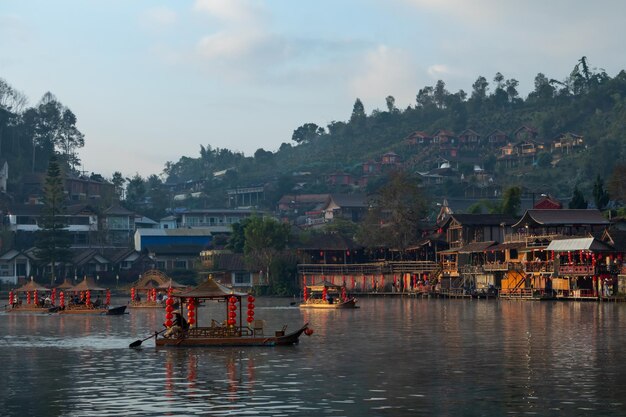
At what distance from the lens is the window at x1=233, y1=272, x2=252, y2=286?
5753 inches

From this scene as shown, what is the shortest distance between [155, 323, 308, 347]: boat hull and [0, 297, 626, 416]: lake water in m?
0.49

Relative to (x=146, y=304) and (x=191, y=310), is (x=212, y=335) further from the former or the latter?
(x=146, y=304)

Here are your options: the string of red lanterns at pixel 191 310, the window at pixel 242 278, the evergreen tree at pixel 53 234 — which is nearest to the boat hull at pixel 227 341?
the string of red lanterns at pixel 191 310

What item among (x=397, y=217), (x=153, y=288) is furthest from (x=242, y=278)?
(x=153, y=288)

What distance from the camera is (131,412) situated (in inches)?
1238

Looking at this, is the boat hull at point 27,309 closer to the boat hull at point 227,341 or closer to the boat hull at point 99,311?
the boat hull at point 99,311

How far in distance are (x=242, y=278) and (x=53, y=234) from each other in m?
26.0

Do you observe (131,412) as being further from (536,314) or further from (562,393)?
(536,314)

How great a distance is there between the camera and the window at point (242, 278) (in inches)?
5753

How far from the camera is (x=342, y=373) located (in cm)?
4059

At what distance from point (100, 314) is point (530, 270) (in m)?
44.4

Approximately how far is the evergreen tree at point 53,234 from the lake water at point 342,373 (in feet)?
249

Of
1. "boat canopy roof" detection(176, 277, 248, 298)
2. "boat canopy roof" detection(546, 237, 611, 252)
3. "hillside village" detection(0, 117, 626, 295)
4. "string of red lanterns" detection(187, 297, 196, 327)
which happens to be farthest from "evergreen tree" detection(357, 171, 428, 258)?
"boat canopy roof" detection(176, 277, 248, 298)

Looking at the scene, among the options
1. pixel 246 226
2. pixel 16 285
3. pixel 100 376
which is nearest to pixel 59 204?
pixel 16 285
